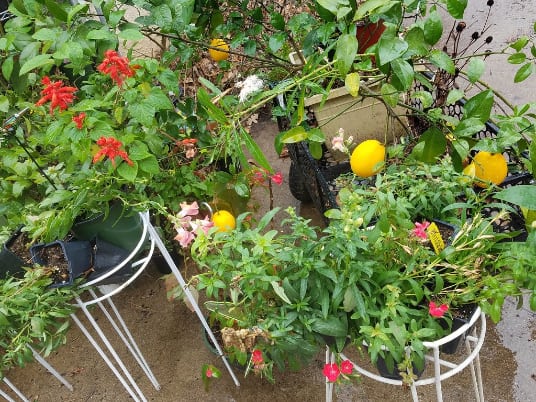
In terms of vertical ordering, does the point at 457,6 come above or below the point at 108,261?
above

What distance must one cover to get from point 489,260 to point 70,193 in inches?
39.0

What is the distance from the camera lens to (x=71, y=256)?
1185mm

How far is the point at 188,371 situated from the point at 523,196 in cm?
143

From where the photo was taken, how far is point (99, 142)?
1034 millimetres

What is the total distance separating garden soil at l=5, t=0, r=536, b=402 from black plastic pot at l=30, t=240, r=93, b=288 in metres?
0.67

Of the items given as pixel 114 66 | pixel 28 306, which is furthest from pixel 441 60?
pixel 28 306

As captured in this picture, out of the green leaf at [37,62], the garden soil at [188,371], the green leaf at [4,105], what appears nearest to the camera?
the green leaf at [37,62]

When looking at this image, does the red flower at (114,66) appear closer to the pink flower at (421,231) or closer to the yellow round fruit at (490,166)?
the pink flower at (421,231)

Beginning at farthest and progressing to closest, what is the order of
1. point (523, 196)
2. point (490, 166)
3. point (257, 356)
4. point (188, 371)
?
1. point (188, 371)
2. point (490, 166)
3. point (257, 356)
4. point (523, 196)

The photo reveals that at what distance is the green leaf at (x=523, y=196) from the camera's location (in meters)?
0.74

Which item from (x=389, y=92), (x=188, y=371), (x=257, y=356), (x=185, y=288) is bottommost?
(x=188, y=371)

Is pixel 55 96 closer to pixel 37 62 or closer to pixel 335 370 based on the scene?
pixel 37 62

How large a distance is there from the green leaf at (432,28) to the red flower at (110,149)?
2.23ft

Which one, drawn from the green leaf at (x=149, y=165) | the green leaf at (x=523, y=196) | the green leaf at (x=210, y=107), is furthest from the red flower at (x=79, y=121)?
the green leaf at (x=523, y=196)
